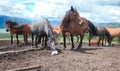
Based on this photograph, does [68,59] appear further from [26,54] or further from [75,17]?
[75,17]

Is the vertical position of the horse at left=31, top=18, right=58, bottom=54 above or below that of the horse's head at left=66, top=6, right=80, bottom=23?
below

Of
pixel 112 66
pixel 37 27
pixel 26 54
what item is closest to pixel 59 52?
pixel 26 54

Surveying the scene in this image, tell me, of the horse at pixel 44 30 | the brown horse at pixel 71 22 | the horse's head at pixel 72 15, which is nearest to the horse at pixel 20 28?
the horse at pixel 44 30

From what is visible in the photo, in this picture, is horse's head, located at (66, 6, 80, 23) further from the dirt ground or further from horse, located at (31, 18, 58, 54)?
the dirt ground

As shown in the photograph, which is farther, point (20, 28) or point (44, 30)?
point (20, 28)

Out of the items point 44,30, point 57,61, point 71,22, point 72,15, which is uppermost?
point 72,15

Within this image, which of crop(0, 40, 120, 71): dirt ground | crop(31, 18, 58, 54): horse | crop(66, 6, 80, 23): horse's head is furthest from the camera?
crop(66, 6, 80, 23): horse's head

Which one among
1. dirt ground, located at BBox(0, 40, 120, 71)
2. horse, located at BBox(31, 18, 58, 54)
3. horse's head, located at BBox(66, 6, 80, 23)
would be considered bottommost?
dirt ground, located at BBox(0, 40, 120, 71)

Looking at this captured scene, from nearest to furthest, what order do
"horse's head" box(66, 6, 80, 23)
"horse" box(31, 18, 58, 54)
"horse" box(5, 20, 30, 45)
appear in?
1. "horse" box(31, 18, 58, 54)
2. "horse's head" box(66, 6, 80, 23)
3. "horse" box(5, 20, 30, 45)

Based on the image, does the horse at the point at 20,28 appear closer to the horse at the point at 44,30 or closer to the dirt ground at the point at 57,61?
the horse at the point at 44,30

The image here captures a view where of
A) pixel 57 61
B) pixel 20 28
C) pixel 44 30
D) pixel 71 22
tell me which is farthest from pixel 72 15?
pixel 20 28

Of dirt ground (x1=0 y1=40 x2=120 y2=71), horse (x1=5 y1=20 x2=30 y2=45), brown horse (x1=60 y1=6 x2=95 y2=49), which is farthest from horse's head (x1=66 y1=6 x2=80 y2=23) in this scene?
horse (x1=5 y1=20 x2=30 y2=45)

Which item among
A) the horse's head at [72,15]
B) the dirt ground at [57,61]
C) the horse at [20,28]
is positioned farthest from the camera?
the horse at [20,28]

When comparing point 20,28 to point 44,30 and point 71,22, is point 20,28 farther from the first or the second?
point 71,22
